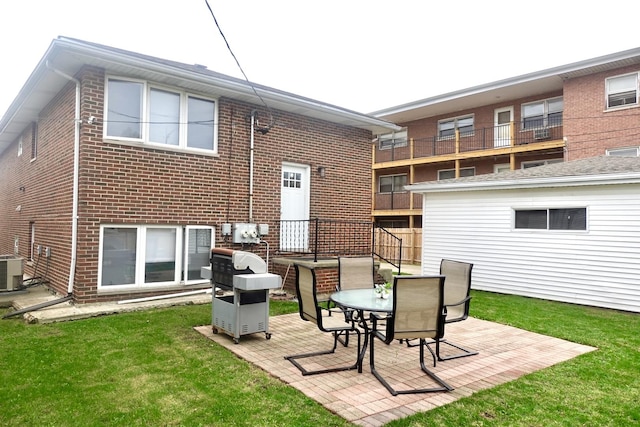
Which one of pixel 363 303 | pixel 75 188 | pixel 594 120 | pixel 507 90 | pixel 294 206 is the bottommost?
pixel 363 303

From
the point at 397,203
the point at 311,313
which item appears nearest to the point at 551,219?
the point at 311,313

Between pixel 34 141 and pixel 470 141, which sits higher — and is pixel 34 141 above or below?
below

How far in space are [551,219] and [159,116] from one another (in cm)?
914

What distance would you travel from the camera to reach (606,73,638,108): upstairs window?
15.4m

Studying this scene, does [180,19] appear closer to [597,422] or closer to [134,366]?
[134,366]

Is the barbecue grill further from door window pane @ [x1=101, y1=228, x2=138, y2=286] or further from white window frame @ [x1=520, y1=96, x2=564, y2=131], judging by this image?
white window frame @ [x1=520, y1=96, x2=564, y2=131]

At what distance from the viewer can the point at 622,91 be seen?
1574 centimetres

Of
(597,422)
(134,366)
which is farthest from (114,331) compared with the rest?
(597,422)

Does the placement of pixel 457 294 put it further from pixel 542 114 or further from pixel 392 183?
pixel 392 183

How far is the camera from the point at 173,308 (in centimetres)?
757

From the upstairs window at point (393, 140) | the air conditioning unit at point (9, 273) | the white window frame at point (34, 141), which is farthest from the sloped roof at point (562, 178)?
the upstairs window at point (393, 140)

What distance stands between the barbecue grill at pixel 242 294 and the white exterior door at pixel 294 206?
4.27 meters

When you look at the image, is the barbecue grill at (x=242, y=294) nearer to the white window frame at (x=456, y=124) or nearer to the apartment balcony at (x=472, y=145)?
the apartment balcony at (x=472, y=145)

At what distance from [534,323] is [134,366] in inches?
250
